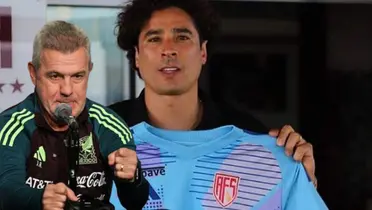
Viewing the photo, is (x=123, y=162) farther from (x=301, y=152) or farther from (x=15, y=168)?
(x=301, y=152)

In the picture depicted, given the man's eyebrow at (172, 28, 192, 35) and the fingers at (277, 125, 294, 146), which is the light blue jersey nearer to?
the fingers at (277, 125, 294, 146)

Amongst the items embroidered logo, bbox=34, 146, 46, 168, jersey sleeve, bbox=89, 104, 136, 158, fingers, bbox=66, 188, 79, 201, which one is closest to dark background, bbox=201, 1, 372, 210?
jersey sleeve, bbox=89, 104, 136, 158

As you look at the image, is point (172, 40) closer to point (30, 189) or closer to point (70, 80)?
point (70, 80)

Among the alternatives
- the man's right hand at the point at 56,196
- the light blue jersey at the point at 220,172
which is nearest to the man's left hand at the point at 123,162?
the man's right hand at the point at 56,196

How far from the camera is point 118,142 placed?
1.41 m

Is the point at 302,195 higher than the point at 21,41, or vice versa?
the point at 21,41

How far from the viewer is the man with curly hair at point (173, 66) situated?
6.19ft


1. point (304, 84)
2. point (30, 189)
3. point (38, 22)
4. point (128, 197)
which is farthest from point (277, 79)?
point (30, 189)

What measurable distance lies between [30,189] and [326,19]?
1873 mm

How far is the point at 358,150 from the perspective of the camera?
296cm

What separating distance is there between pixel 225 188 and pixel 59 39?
2.22ft

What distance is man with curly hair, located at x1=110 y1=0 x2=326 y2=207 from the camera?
6.19 ft

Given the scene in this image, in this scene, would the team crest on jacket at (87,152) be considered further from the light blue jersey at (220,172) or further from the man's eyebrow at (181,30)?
the man's eyebrow at (181,30)

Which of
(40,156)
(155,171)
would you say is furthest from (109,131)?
(155,171)
